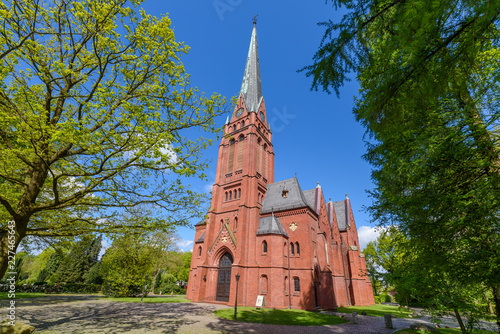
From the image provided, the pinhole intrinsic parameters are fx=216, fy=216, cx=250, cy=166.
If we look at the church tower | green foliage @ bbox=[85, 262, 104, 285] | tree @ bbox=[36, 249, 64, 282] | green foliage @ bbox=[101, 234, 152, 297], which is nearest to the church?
the church tower

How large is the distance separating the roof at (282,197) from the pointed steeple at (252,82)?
37.9 feet

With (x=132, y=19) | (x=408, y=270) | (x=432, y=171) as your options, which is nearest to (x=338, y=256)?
(x=408, y=270)

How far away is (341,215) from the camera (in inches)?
1391

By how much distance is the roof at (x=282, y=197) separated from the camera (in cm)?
2530

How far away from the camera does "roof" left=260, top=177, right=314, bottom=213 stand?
83.0 ft

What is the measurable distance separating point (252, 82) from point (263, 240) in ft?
78.9

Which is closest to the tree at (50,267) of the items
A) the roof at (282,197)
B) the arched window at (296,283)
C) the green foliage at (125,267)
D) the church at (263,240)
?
the green foliage at (125,267)

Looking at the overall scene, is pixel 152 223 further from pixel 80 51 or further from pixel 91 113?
pixel 80 51

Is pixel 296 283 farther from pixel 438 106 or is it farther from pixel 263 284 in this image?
pixel 438 106

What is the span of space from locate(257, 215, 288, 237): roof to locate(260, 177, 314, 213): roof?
4.21 ft

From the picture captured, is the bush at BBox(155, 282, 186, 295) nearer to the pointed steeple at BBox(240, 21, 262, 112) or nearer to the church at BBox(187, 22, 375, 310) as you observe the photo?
the church at BBox(187, 22, 375, 310)

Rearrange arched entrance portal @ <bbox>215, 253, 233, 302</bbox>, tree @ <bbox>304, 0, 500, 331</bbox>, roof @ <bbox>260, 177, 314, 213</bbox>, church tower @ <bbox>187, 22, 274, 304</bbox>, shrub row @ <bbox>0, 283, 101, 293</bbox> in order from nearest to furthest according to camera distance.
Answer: tree @ <bbox>304, 0, 500, 331</bbox> < arched entrance portal @ <bbox>215, 253, 233, 302</bbox> < church tower @ <bbox>187, 22, 274, 304</bbox> < roof @ <bbox>260, 177, 314, 213</bbox> < shrub row @ <bbox>0, 283, 101, 293</bbox>

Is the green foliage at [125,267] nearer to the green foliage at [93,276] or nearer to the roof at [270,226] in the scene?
the roof at [270,226]

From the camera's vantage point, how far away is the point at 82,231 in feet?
23.1
